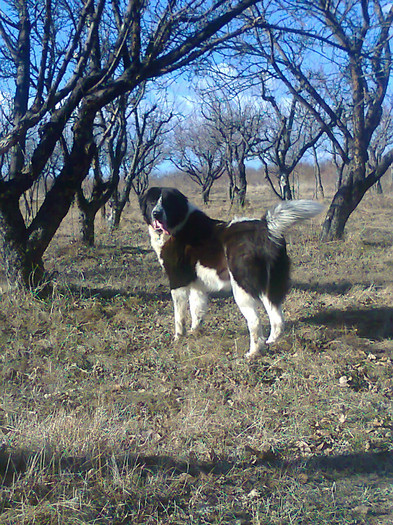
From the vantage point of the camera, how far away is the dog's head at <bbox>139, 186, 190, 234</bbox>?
5406mm

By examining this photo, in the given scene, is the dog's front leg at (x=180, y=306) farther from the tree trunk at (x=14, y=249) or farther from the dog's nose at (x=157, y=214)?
the tree trunk at (x=14, y=249)

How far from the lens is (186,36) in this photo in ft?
23.9

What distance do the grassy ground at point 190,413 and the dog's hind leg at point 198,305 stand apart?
0.22 m

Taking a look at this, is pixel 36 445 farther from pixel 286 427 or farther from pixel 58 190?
pixel 58 190

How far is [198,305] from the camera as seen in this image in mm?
5910

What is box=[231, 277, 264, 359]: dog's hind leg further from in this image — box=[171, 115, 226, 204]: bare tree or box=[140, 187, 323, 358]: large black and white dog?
box=[171, 115, 226, 204]: bare tree

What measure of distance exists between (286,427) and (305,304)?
3405 millimetres

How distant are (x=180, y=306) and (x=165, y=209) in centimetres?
119

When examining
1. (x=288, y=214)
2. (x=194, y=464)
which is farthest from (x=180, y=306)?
(x=194, y=464)

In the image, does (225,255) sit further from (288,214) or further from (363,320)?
(363,320)

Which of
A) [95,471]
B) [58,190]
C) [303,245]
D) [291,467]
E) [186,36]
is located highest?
[186,36]

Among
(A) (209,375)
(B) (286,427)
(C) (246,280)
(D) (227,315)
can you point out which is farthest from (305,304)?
(B) (286,427)

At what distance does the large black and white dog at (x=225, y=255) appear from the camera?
492 cm

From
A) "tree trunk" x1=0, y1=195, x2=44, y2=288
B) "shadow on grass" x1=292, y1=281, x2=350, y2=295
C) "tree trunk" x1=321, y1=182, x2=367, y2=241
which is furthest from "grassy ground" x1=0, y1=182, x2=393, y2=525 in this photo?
"tree trunk" x1=321, y1=182, x2=367, y2=241
